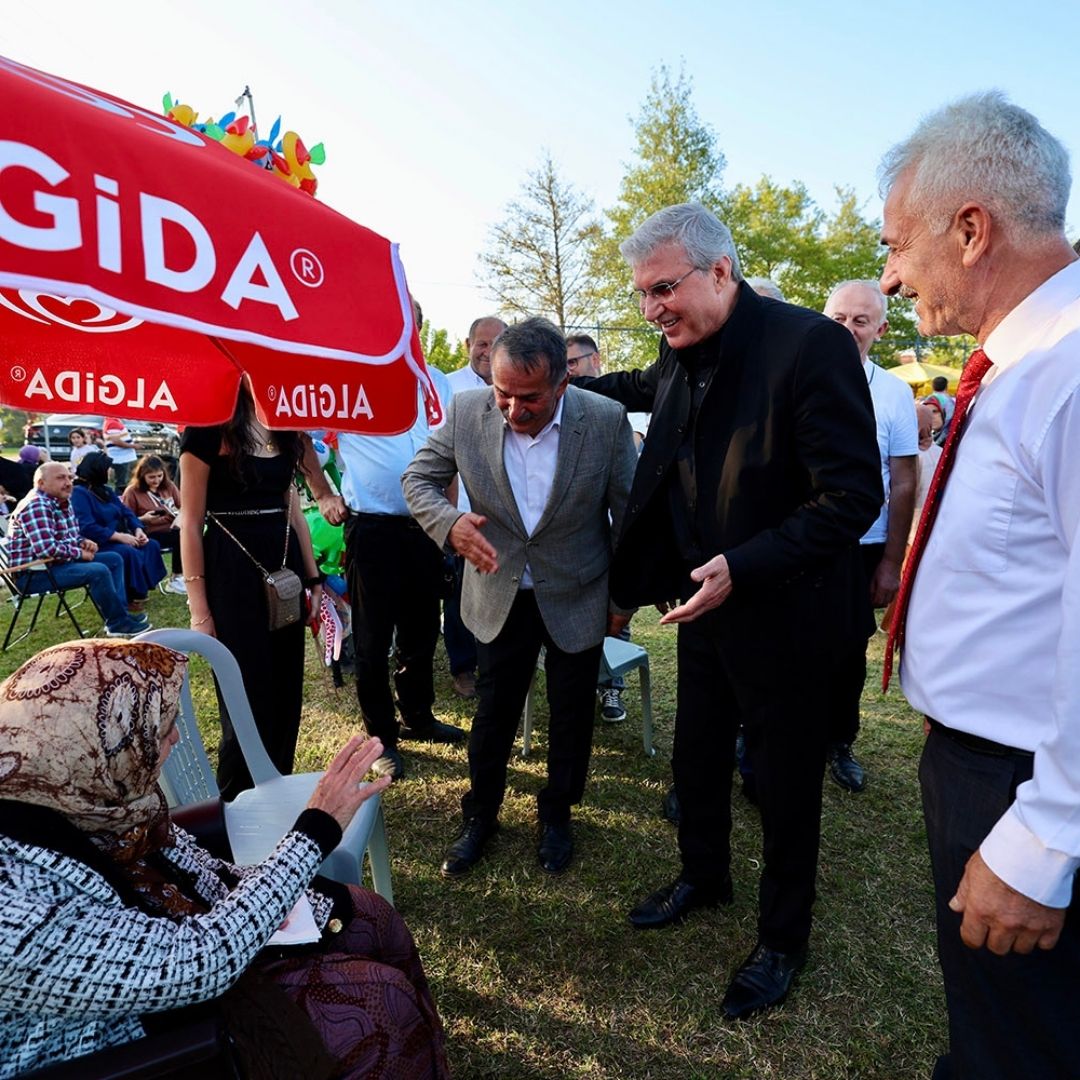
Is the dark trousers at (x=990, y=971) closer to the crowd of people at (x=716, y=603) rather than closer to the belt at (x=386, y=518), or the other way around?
the crowd of people at (x=716, y=603)

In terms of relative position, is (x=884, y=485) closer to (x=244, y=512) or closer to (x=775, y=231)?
(x=244, y=512)

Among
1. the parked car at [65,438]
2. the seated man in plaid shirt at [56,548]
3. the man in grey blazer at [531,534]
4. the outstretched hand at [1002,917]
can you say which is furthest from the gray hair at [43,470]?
the parked car at [65,438]

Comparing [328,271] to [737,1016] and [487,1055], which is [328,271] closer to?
[487,1055]

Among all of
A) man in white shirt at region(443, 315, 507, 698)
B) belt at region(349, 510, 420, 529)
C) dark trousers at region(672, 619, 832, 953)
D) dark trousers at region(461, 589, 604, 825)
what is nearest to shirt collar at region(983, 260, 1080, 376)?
dark trousers at region(672, 619, 832, 953)

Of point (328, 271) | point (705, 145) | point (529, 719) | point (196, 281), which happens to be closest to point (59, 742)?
point (196, 281)

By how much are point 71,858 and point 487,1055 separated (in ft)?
4.78

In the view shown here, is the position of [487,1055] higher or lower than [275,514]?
lower

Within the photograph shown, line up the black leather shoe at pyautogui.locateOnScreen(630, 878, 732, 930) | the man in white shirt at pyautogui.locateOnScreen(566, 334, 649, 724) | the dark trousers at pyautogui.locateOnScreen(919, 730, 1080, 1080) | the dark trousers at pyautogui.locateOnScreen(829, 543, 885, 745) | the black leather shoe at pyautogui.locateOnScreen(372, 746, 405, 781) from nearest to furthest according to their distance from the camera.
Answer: the dark trousers at pyautogui.locateOnScreen(919, 730, 1080, 1080) → the black leather shoe at pyautogui.locateOnScreen(630, 878, 732, 930) → the dark trousers at pyautogui.locateOnScreen(829, 543, 885, 745) → the black leather shoe at pyautogui.locateOnScreen(372, 746, 405, 781) → the man in white shirt at pyautogui.locateOnScreen(566, 334, 649, 724)

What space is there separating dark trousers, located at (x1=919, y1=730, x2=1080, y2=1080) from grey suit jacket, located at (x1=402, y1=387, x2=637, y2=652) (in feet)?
4.59

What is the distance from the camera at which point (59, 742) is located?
1163mm

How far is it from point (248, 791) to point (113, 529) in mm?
6207

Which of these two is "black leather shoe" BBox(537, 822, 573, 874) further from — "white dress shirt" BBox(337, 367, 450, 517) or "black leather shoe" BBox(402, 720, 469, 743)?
"white dress shirt" BBox(337, 367, 450, 517)

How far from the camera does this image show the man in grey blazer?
2535 mm

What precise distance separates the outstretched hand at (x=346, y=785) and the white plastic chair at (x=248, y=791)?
20.4 inches
